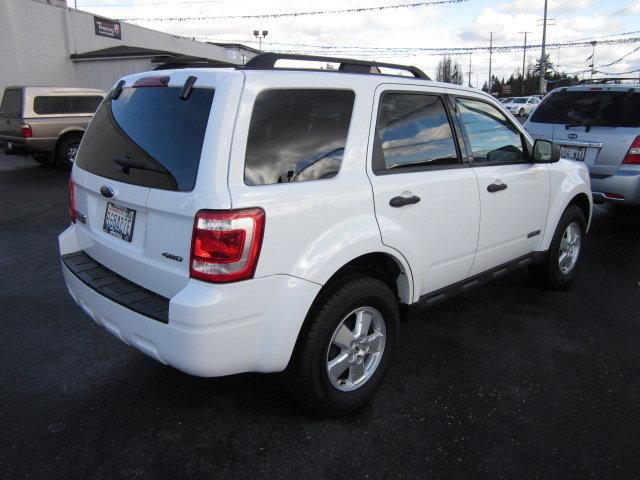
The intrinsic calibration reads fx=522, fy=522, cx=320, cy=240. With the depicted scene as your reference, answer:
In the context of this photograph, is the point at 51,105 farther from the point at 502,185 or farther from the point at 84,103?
the point at 502,185

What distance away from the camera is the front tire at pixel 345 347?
2604 mm

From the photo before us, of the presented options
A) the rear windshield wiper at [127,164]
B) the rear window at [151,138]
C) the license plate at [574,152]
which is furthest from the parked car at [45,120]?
the license plate at [574,152]

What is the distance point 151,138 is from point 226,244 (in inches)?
29.8

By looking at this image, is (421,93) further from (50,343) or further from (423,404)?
(50,343)

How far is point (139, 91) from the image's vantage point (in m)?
2.79

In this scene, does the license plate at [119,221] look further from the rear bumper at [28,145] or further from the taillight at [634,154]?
the rear bumper at [28,145]

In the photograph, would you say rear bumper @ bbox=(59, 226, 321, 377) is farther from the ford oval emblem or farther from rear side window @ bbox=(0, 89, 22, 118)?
rear side window @ bbox=(0, 89, 22, 118)

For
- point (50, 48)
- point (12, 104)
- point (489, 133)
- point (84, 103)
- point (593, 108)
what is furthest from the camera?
point (50, 48)

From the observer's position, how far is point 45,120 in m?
11.9

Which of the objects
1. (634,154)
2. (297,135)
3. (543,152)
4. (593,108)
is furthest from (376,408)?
(593,108)

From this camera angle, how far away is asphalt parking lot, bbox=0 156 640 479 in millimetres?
2521

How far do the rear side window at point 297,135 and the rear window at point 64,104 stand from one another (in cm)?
1142

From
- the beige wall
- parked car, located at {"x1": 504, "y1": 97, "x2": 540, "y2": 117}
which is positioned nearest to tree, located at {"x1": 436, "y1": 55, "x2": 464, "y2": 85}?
parked car, located at {"x1": 504, "y1": 97, "x2": 540, "y2": 117}

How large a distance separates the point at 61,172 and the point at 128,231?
10.9m
